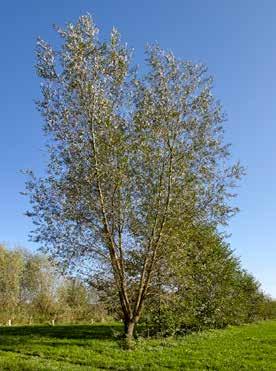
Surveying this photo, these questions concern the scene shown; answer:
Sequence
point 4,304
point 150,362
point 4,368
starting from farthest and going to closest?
point 4,304, point 150,362, point 4,368

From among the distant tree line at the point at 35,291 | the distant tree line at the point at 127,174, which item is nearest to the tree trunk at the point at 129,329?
the distant tree line at the point at 127,174

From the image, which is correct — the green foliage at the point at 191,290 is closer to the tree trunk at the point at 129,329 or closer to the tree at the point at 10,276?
the tree trunk at the point at 129,329

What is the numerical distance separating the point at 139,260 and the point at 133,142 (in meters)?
7.74

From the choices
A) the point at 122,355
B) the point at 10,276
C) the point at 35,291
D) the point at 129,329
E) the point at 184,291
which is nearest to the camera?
the point at 122,355

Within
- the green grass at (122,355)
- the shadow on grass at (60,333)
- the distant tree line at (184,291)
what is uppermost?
the distant tree line at (184,291)

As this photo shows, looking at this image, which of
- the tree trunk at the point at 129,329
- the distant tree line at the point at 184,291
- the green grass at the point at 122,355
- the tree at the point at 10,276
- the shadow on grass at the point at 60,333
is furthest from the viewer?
the tree at the point at 10,276

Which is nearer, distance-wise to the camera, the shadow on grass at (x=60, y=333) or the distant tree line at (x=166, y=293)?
the distant tree line at (x=166, y=293)

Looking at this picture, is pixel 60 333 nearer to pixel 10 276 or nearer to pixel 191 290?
pixel 191 290

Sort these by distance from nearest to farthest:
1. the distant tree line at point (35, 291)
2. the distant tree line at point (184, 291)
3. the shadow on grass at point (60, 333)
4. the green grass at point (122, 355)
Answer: the green grass at point (122, 355) < the distant tree line at point (184, 291) < the shadow on grass at point (60, 333) < the distant tree line at point (35, 291)

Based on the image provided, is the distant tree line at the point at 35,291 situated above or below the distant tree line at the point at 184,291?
above

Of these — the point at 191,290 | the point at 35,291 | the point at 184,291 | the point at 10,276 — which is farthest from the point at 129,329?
the point at 10,276

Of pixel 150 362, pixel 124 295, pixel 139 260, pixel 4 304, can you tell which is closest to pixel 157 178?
pixel 139 260

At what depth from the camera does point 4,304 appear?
91875 millimetres

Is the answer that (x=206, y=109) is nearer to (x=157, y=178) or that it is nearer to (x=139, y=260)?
(x=157, y=178)
